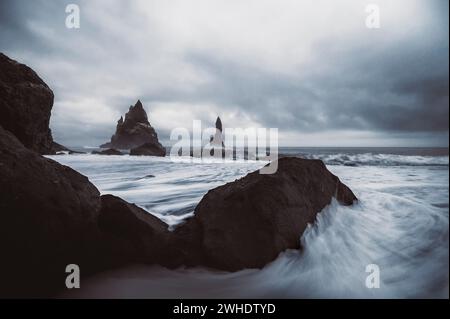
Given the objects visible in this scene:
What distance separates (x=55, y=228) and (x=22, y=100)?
16.0ft

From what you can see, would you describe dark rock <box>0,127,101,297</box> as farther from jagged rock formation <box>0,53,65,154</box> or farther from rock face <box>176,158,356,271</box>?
jagged rock formation <box>0,53,65,154</box>

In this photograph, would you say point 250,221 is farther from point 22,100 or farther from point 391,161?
point 391,161

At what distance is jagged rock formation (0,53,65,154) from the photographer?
4.73 m

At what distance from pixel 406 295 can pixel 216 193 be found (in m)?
2.04

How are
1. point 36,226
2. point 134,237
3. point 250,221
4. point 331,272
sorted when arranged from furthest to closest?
point 250,221, point 134,237, point 331,272, point 36,226

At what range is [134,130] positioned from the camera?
6350 centimetres

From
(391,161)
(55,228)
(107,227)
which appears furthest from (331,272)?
(391,161)

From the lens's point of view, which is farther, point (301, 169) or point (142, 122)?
point (142, 122)

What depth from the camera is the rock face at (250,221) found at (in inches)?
97.3
